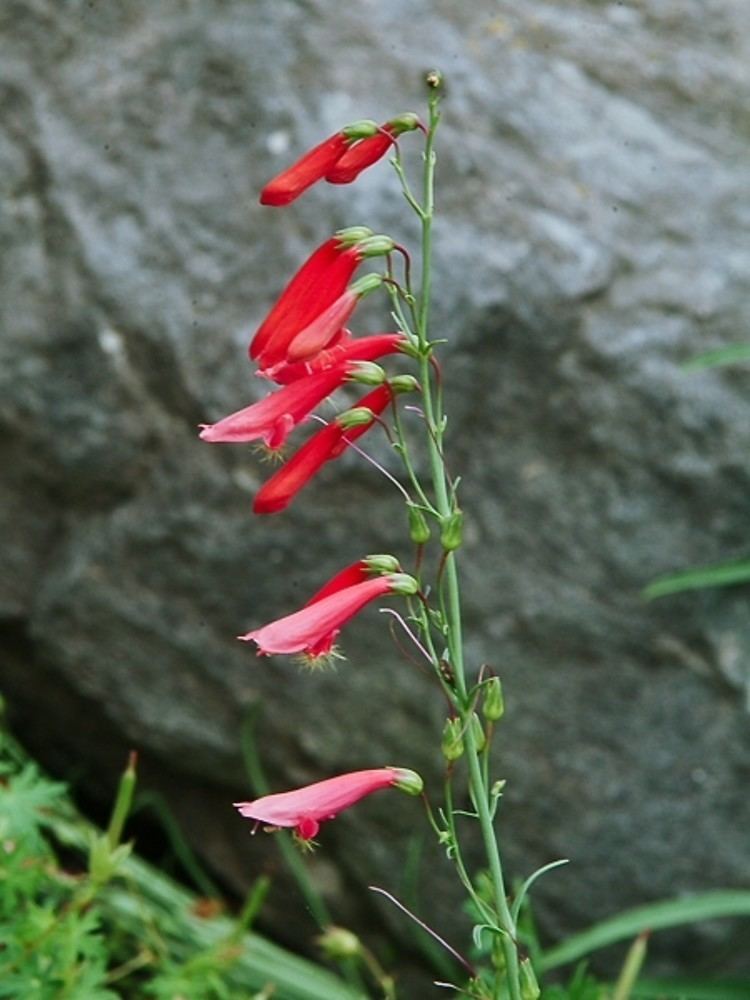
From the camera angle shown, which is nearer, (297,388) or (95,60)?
(297,388)

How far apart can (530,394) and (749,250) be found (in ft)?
1.59

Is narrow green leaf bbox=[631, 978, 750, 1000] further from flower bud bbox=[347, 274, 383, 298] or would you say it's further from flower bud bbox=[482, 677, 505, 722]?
flower bud bbox=[347, 274, 383, 298]

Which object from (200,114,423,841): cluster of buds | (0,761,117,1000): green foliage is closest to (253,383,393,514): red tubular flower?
(200,114,423,841): cluster of buds

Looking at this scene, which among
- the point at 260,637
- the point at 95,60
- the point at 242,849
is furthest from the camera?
the point at 242,849

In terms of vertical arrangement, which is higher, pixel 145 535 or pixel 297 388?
pixel 297 388

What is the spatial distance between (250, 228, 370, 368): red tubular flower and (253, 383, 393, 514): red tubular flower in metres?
0.09

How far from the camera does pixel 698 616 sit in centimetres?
274

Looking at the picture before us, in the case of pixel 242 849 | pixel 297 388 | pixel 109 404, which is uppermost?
pixel 297 388

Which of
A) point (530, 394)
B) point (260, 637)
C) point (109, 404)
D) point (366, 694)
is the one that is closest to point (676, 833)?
point (366, 694)

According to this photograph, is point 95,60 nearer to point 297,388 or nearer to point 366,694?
point 366,694

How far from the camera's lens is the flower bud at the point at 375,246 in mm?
1404

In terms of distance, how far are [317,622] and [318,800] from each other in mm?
166

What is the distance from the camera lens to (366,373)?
4.61 feet

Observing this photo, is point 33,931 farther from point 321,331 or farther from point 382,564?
point 321,331
